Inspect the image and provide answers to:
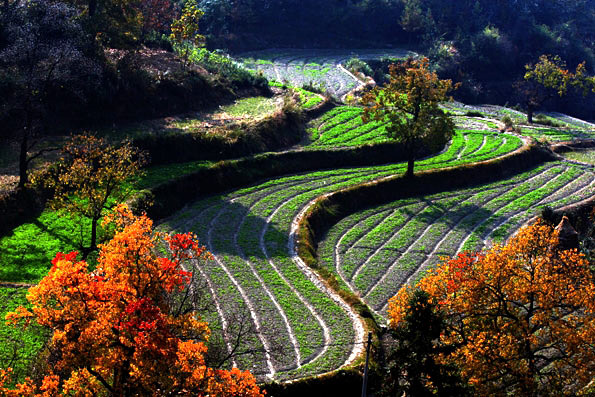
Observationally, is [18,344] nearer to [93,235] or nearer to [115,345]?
[115,345]

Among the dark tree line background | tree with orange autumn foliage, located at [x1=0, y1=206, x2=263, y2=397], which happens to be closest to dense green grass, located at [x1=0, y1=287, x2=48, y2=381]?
tree with orange autumn foliage, located at [x1=0, y1=206, x2=263, y2=397]

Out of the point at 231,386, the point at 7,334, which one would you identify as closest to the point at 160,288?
the point at 231,386

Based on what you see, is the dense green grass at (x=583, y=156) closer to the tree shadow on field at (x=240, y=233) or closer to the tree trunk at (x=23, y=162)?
the tree shadow on field at (x=240, y=233)

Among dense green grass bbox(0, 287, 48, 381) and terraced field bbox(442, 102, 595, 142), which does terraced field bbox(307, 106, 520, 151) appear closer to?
terraced field bbox(442, 102, 595, 142)

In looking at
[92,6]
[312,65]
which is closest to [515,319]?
[92,6]

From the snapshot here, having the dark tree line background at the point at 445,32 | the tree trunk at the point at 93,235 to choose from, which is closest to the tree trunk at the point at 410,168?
the tree trunk at the point at 93,235

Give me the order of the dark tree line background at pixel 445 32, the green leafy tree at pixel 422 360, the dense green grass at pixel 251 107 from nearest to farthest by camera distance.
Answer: the green leafy tree at pixel 422 360 < the dense green grass at pixel 251 107 < the dark tree line background at pixel 445 32
